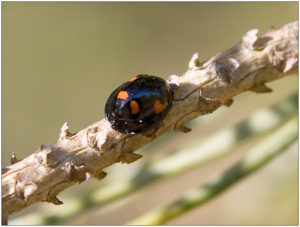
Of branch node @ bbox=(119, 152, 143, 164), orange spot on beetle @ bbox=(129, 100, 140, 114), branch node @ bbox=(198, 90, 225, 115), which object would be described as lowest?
branch node @ bbox=(119, 152, 143, 164)

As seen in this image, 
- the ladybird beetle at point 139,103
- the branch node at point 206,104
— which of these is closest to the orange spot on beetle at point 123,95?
the ladybird beetle at point 139,103

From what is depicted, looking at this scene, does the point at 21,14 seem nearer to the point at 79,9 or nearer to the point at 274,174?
the point at 79,9

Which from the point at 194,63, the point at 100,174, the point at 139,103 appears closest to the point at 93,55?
the point at 139,103

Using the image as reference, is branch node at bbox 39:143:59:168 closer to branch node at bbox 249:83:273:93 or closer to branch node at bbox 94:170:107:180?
branch node at bbox 94:170:107:180

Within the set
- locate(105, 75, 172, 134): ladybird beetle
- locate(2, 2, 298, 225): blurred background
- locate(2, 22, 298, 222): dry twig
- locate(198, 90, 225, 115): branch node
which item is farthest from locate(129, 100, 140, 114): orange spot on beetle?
locate(2, 2, 298, 225): blurred background

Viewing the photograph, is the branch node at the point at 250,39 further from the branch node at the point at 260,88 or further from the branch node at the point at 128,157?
the branch node at the point at 128,157

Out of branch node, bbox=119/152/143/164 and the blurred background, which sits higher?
the blurred background
